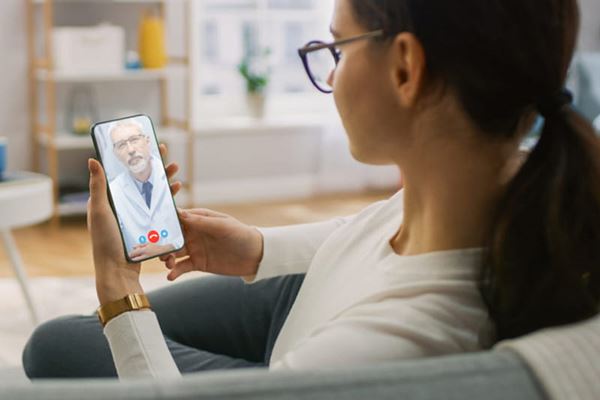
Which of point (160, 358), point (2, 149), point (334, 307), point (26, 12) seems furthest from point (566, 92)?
point (26, 12)

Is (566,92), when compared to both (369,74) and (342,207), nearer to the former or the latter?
(369,74)

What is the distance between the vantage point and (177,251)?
1228 mm

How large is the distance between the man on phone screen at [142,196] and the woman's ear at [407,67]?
386mm

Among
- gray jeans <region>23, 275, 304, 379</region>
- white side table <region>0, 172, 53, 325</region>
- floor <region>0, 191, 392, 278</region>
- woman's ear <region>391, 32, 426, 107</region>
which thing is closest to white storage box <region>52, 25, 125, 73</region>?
floor <region>0, 191, 392, 278</region>

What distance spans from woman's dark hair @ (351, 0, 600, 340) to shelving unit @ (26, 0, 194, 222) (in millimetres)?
3494

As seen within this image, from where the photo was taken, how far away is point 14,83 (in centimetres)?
Result: 434

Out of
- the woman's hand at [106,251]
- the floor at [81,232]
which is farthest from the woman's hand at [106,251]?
the floor at [81,232]

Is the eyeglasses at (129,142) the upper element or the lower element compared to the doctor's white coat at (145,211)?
upper

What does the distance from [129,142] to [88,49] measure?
3106 mm

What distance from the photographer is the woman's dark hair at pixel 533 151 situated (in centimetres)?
81

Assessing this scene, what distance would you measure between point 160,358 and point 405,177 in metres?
0.31

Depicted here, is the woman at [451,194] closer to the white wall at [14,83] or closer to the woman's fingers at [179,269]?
the woman's fingers at [179,269]

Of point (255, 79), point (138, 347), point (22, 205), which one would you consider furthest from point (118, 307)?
point (255, 79)

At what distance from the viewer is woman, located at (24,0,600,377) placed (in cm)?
82
